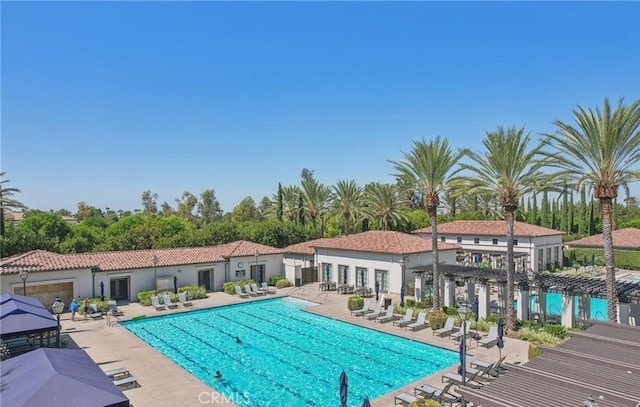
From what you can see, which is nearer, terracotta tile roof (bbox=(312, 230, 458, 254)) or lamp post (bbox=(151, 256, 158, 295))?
lamp post (bbox=(151, 256, 158, 295))

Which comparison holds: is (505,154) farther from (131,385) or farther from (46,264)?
(46,264)

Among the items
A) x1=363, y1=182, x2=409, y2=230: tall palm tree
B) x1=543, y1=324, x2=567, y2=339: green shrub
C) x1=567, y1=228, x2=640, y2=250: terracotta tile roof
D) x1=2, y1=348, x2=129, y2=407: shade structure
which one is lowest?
x1=543, y1=324, x2=567, y2=339: green shrub

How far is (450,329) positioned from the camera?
22453mm

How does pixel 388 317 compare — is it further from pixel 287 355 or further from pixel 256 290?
pixel 256 290

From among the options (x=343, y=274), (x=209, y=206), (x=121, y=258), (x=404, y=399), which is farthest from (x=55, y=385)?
(x=209, y=206)

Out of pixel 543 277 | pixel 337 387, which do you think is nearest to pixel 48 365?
pixel 337 387

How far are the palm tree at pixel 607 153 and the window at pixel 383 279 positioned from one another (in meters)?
16.4

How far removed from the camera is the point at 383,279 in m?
34.0

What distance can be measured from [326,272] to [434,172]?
664 inches

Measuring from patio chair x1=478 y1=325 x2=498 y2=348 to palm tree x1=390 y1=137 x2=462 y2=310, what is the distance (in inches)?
176

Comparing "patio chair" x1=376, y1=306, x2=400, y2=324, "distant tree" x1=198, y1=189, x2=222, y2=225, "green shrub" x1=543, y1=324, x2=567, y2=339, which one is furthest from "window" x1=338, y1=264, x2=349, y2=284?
"distant tree" x1=198, y1=189, x2=222, y2=225

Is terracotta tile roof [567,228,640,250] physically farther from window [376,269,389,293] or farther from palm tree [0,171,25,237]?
palm tree [0,171,25,237]

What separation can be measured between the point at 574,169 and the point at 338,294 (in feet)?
66.3

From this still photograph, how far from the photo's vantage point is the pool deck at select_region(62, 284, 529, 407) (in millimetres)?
14852
